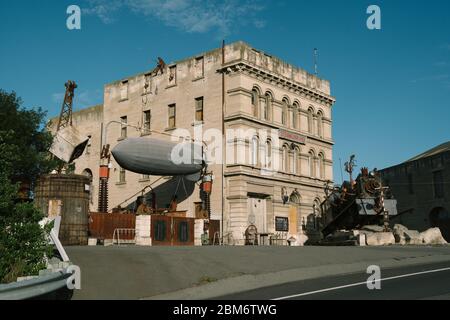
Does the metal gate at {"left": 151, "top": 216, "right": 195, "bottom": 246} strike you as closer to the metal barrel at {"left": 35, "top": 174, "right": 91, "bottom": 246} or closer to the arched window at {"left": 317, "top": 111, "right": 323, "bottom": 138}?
the metal barrel at {"left": 35, "top": 174, "right": 91, "bottom": 246}

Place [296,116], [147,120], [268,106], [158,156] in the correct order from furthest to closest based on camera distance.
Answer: [147,120] → [296,116] → [268,106] → [158,156]

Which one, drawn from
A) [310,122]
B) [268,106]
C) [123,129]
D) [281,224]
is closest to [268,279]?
[281,224]

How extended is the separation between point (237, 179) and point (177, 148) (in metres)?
5.11

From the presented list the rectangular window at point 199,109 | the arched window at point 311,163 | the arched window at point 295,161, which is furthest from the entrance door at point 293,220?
the rectangular window at point 199,109

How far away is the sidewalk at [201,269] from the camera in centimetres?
1241

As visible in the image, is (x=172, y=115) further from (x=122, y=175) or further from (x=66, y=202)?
(x=66, y=202)

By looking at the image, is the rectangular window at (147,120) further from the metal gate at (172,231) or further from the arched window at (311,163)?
the metal gate at (172,231)

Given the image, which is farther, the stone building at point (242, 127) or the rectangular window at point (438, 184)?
the rectangular window at point (438, 184)

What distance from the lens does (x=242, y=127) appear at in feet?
120

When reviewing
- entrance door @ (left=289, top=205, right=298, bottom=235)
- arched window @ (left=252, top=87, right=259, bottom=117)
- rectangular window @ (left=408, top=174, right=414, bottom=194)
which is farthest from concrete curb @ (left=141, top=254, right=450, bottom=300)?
rectangular window @ (left=408, top=174, right=414, bottom=194)

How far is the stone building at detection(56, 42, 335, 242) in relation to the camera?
36.8 metres

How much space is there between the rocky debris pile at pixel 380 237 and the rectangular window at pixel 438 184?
82.3 feet

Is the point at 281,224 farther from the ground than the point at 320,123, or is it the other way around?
the point at 320,123

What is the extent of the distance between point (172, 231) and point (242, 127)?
10.7m
